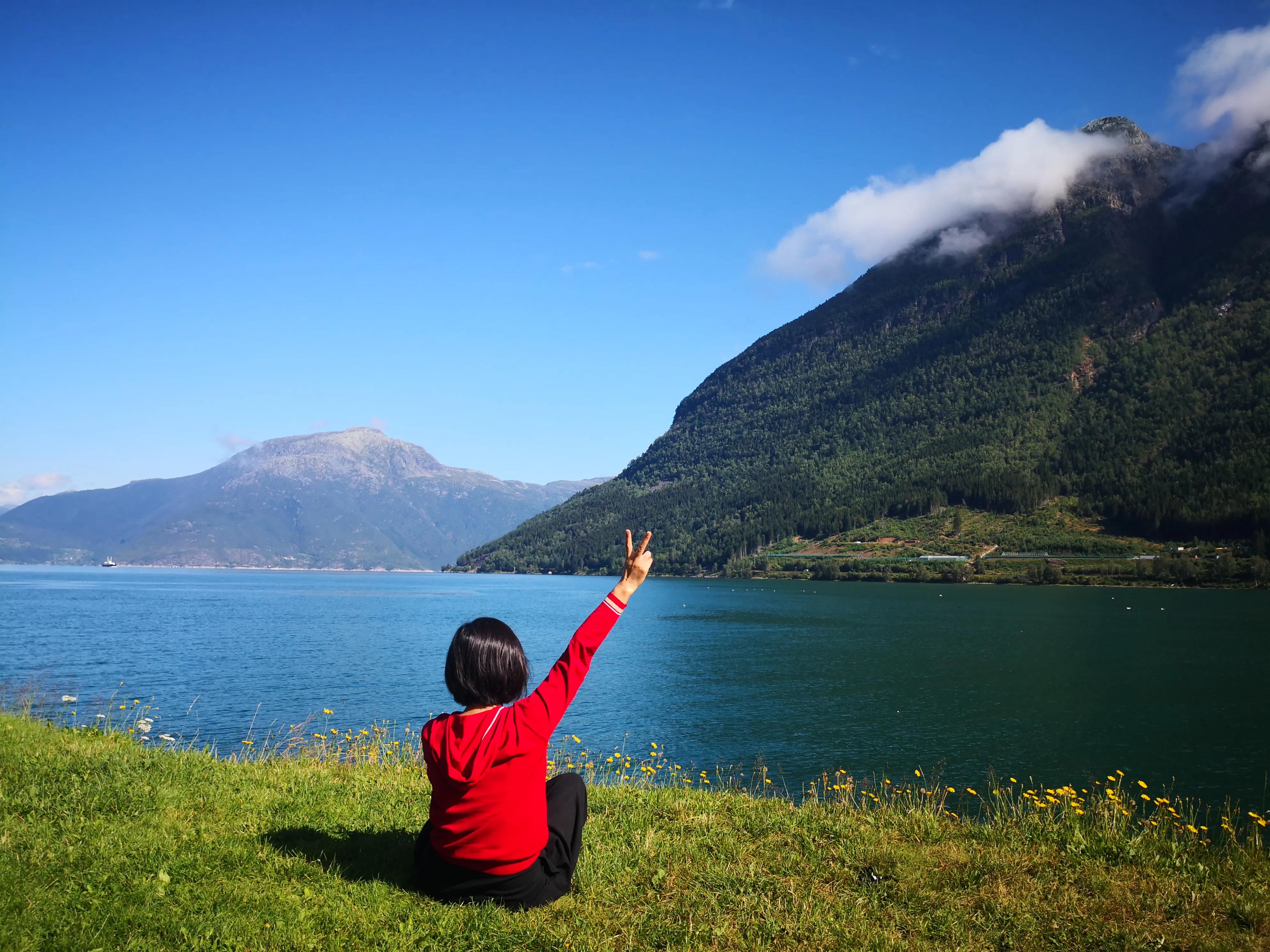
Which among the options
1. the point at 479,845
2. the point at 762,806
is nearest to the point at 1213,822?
the point at 762,806

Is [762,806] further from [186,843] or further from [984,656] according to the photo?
[984,656]

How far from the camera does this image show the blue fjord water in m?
30.6

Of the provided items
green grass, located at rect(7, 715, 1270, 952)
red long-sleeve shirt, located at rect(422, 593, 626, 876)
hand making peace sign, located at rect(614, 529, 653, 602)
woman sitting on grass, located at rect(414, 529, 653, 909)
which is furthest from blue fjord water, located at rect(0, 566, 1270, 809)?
hand making peace sign, located at rect(614, 529, 653, 602)

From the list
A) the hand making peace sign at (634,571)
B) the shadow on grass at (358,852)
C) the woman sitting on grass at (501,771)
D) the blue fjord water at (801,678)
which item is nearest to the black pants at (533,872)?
the woman sitting on grass at (501,771)

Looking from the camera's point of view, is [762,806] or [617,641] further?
[617,641]

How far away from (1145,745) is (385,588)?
7125 inches

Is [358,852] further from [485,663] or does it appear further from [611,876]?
[485,663]

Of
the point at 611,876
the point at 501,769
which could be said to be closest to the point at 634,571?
the point at 501,769

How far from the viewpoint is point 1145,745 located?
32281 millimetres

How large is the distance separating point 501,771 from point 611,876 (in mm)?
2212

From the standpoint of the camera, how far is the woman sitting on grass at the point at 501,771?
589 cm

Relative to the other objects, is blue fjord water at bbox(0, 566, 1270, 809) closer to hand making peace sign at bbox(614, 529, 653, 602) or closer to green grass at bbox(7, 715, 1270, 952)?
green grass at bbox(7, 715, 1270, 952)

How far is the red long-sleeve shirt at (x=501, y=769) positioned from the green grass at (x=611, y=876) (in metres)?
0.55

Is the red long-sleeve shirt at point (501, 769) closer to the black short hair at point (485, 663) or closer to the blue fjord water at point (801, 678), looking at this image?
the black short hair at point (485, 663)
